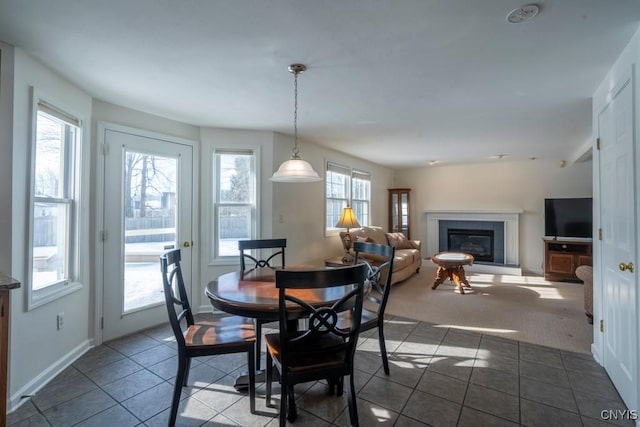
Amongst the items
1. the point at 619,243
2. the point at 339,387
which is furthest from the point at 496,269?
the point at 339,387

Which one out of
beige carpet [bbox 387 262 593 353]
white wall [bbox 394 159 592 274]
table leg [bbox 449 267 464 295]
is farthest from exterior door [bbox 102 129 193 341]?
white wall [bbox 394 159 592 274]

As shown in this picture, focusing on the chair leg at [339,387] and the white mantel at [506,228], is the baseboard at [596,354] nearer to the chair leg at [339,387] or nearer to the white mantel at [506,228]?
the chair leg at [339,387]

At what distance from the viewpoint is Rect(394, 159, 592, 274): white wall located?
5.93 meters

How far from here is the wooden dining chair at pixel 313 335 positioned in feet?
5.02

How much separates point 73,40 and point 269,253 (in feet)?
8.96

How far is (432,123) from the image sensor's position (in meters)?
3.66

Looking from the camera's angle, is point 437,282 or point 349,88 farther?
point 437,282

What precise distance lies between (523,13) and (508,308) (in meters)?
3.52

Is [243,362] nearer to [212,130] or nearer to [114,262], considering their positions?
[114,262]

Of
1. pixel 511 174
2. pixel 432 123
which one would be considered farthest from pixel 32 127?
pixel 511 174

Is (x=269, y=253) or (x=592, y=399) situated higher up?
(x=269, y=253)

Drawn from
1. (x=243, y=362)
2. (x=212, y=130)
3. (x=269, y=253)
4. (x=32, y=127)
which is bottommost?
(x=243, y=362)

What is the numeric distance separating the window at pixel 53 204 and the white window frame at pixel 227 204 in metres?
1.38

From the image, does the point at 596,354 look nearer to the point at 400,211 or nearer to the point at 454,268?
the point at 454,268
